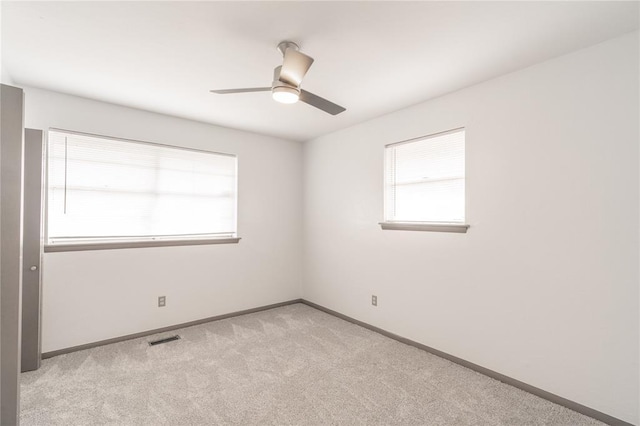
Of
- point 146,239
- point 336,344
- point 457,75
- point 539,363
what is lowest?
point 336,344

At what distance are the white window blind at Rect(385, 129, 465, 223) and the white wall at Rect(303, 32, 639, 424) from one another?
5.0 inches

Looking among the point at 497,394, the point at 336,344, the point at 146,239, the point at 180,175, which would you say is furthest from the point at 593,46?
the point at 146,239

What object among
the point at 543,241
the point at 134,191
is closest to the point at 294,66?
the point at 543,241

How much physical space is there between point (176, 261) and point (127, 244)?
55cm

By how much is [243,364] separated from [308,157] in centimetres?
297

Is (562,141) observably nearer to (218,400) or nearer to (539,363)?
(539,363)

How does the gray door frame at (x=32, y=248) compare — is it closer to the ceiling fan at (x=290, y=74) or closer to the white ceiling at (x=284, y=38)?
the white ceiling at (x=284, y=38)

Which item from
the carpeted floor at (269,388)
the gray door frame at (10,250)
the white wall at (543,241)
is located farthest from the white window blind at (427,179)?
the gray door frame at (10,250)

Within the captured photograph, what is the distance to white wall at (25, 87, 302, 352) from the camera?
9.19 ft

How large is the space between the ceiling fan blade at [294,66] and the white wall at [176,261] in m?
2.19

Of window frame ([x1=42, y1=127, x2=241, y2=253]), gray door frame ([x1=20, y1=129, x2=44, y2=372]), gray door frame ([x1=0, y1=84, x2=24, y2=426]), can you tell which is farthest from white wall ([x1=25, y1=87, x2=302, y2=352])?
gray door frame ([x1=0, y1=84, x2=24, y2=426])

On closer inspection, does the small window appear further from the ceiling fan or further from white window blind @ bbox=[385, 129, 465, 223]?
the ceiling fan

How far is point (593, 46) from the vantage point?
197cm

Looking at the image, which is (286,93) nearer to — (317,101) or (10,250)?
(317,101)
